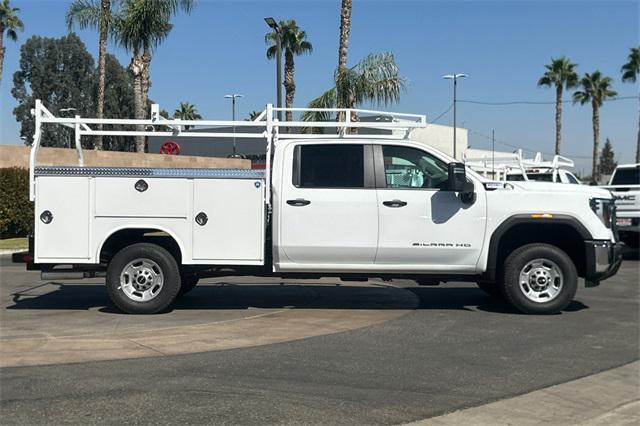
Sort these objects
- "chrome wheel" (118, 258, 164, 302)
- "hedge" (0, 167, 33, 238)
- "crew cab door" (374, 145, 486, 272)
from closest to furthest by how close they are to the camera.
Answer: "crew cab door" (374, 145, 486, 272)
"chrome wheel" (118, 258, 164, 302)
"hedge" (0, 167, 33, 238)

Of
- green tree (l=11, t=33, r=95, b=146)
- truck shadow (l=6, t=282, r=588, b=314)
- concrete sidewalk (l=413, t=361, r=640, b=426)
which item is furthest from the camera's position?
green tree (l=11, t=33, r=95, b=146)

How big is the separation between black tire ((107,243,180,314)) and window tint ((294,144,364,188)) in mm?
1930

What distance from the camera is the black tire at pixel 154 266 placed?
317 inches

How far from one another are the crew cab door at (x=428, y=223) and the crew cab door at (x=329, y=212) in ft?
0.54

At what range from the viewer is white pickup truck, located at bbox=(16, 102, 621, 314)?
7965 millimetres

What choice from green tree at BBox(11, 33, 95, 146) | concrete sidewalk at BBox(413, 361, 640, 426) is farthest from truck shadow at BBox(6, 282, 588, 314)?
green tree at BBox(11, 33, 95, 146)

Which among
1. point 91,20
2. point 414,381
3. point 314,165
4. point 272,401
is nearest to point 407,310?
point 314,165

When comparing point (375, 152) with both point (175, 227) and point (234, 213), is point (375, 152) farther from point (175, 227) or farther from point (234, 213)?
point (175, 227)

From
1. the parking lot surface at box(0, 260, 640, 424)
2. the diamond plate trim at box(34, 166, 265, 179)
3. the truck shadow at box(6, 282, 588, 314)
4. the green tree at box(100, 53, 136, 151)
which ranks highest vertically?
the green tree at box(100, 53, 136, 151)

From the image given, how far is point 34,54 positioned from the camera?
73.3m

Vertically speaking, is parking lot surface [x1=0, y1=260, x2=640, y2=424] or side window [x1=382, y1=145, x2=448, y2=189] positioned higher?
side window [x1=382, y1=145, x2=448, y2=189]

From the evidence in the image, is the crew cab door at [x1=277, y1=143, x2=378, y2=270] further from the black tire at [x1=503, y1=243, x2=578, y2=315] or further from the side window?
the black tire at [x1=503, y1=243, x2=578, y2=315]

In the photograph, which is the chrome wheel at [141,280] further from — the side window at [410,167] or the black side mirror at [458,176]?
the black side mirror at [458,176]

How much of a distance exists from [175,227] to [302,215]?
1.61 metres
